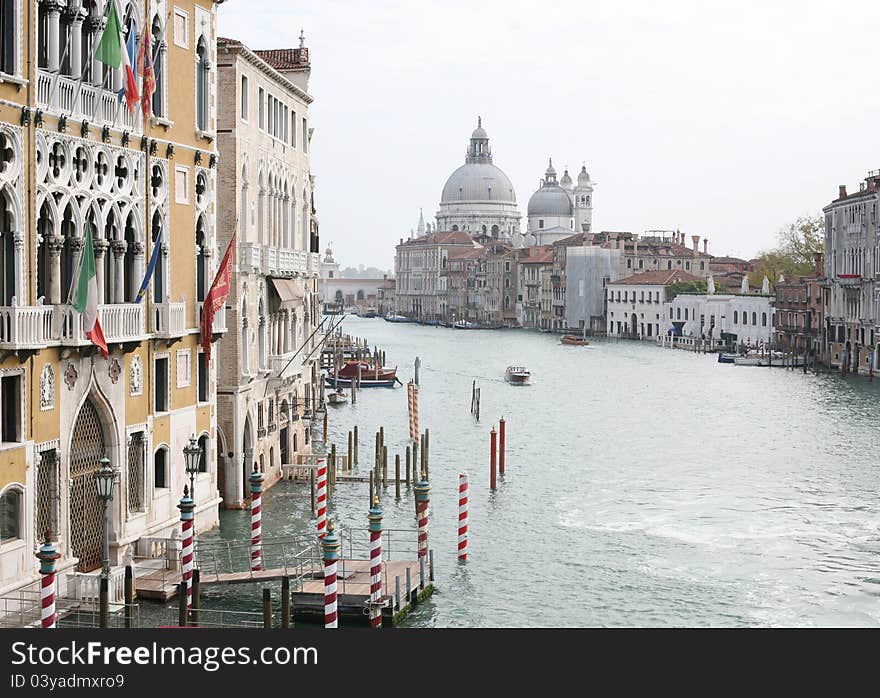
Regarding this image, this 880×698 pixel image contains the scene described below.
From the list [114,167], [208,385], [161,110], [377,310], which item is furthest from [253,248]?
[377,310]

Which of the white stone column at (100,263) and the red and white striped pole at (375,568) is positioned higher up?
the white stone column at (100,263)

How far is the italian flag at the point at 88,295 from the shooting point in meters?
10.8

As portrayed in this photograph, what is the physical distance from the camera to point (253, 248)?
16688 millimetres

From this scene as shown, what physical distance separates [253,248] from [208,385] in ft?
9.10

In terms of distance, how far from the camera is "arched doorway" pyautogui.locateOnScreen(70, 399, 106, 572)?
11.5 metres

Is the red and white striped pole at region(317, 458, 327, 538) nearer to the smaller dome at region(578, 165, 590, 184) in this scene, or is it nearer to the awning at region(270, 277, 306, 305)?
the awning at region(270, 277, 306, 305)

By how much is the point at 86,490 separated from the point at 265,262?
6267 mm

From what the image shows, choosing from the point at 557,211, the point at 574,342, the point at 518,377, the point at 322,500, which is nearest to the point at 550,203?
the point at 557,211

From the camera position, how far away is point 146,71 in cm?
1224

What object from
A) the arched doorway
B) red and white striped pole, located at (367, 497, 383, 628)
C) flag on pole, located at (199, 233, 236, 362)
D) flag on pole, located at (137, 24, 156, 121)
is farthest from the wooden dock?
flag on pole, located at (137, 24, 156, 121)

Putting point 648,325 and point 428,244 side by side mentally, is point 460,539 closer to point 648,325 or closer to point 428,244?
point 648,325

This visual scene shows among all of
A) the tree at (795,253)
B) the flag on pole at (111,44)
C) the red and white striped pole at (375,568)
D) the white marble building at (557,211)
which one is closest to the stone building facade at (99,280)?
the flag on pole at (111,44)

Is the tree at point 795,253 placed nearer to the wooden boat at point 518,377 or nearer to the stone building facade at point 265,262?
the wooden boat at point 518,377

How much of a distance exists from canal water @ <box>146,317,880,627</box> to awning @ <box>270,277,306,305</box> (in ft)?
7.91
